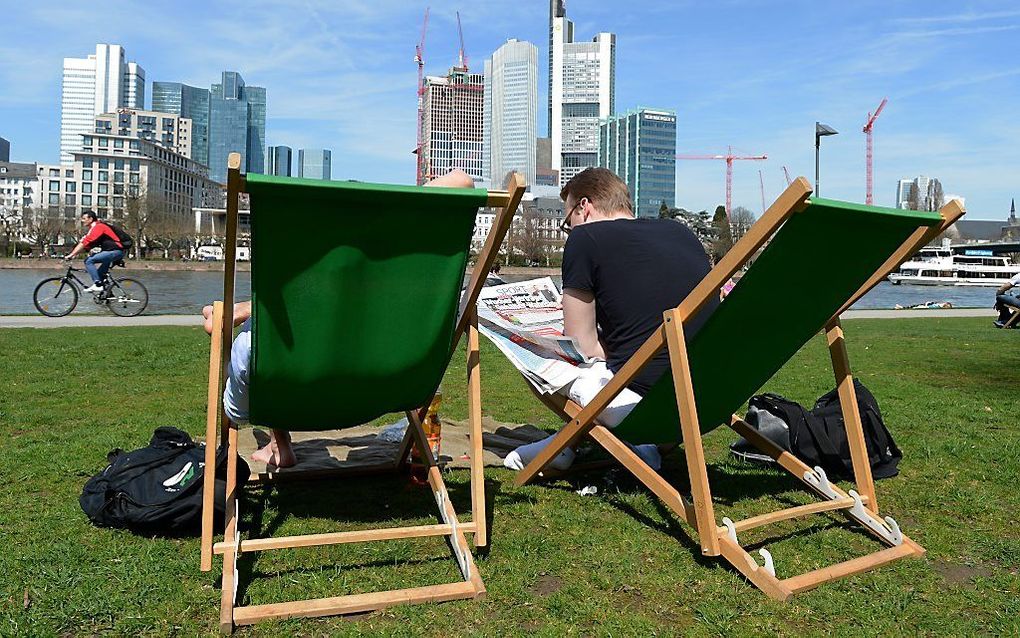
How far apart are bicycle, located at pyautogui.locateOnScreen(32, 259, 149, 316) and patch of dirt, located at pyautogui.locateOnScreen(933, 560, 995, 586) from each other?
40.6 feet

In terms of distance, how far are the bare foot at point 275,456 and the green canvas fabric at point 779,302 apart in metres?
1.45

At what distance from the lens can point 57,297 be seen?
1306 centimetres

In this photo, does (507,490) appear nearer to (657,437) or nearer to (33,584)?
(657,437)

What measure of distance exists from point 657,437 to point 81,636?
1.97 meters

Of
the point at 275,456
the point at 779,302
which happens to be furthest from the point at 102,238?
the point at 779,302

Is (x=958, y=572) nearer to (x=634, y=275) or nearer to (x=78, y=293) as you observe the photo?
(x=634, y=275)

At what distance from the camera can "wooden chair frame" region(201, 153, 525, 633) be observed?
7.52 ft

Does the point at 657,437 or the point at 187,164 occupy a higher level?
the point at 187,164

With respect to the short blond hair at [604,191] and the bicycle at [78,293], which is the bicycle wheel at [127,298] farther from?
the short blond hair at [604,191]

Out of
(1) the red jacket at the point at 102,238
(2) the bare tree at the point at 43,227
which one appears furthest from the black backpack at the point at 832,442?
(2) the bare tree at the point at 43,227

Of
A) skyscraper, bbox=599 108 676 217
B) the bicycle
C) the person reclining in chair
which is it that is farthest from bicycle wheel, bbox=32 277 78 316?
skyscraper, bbox=599 108 676 217

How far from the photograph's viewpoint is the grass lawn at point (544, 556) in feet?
7.61

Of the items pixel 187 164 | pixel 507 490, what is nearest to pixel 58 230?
pixel 187 164

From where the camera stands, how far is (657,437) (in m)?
3.23
